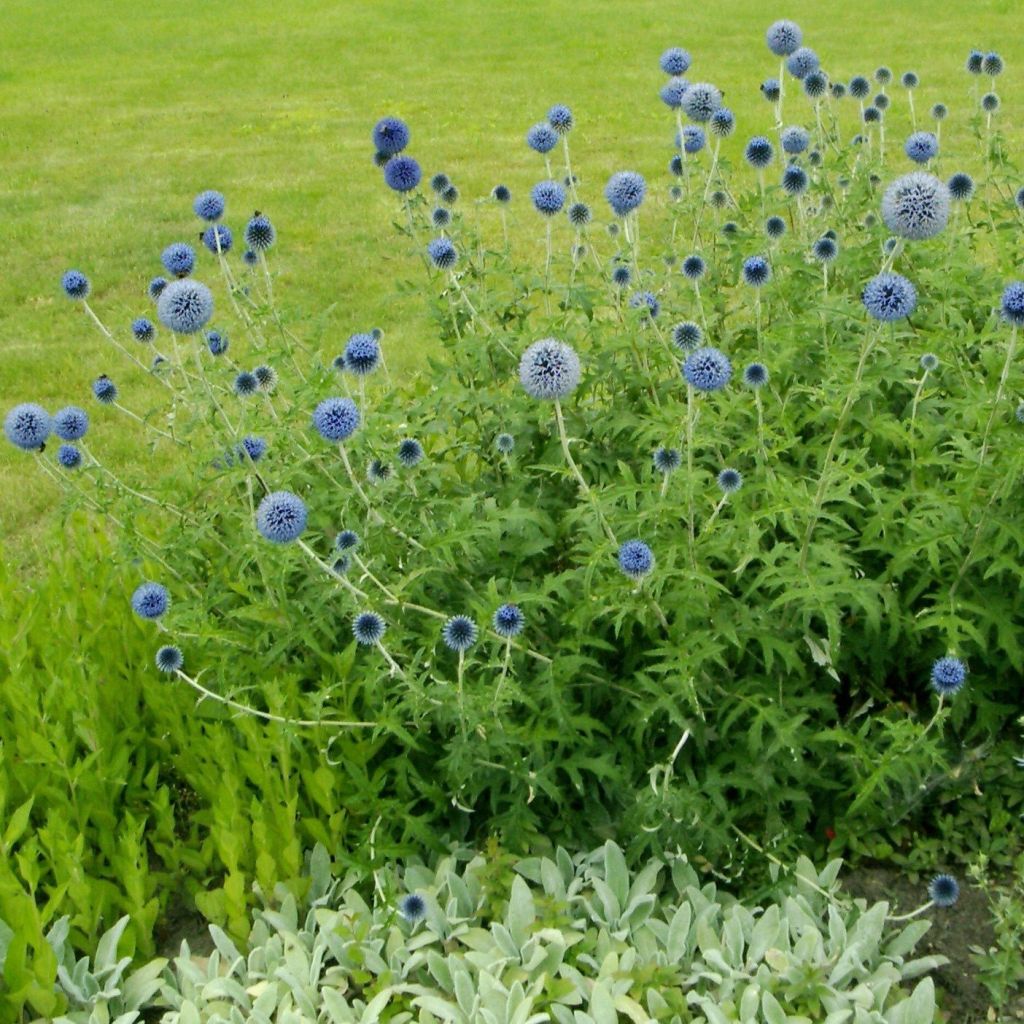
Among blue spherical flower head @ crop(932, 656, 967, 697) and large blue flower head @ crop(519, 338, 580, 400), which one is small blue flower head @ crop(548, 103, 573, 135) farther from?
blue spherical flower head @ crop(932, 656, 967, 697)

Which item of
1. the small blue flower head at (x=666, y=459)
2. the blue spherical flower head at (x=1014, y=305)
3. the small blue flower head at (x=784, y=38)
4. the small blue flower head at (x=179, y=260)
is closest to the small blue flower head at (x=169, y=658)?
the small blue flower head at (x=179, y=260)

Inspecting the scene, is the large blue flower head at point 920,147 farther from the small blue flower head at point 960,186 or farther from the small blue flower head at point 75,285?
the small blue flower head at point 75,285

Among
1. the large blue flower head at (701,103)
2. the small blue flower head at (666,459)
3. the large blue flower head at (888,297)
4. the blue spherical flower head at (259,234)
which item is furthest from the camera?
the large blue flower head at (701,103)

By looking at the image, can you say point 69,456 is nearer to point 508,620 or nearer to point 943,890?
point 508,620

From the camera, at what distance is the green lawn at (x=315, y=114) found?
840cm

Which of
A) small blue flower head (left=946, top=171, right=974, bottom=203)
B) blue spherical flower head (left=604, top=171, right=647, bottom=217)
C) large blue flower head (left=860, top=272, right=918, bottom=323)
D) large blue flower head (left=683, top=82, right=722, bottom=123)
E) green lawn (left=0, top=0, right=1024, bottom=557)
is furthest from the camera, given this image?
green lawn (left=0, top=0, right=1024, bottom=557)

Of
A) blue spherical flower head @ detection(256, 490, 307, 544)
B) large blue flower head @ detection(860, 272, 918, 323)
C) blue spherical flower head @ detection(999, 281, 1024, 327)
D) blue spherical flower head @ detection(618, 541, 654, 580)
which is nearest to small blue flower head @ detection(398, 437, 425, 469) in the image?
blue spherical flower head @ detection(256, 490, 307, 544)

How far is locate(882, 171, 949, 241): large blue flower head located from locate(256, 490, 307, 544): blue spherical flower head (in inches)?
58.8

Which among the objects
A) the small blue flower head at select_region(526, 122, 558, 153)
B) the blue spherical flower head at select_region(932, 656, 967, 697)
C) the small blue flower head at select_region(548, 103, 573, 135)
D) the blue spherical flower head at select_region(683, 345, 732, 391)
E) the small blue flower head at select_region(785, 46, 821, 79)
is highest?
the small blue flower head at select_region(785, 46, 821, 79)

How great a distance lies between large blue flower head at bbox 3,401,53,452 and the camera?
138 inches

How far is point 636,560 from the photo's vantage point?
113 inches

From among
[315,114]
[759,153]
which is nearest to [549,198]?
[759,153]

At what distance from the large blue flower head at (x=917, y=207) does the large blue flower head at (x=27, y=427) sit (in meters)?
2.26

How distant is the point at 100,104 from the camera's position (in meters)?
15.8
